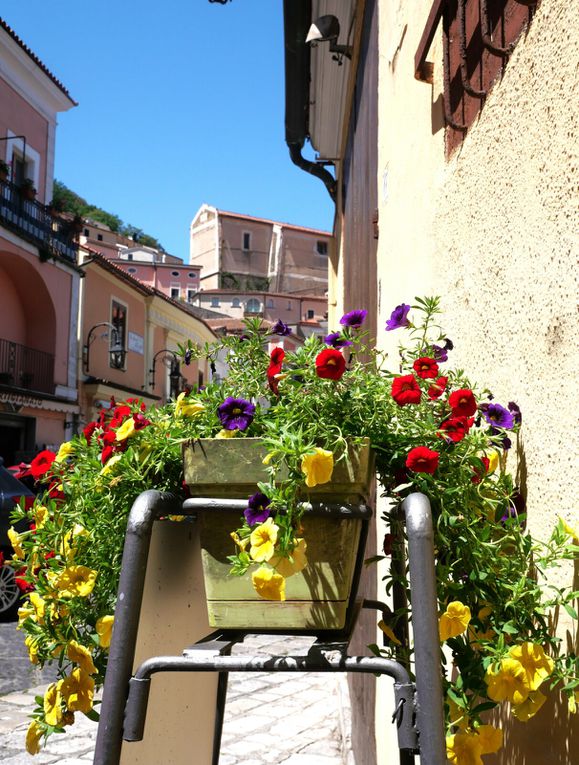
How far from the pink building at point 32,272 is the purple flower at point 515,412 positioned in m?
19.7

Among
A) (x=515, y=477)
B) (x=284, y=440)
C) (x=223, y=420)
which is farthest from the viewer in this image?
(x=515, y=477)

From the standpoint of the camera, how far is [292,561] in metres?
1.10

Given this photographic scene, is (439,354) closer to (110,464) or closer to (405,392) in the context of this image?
(405,392)

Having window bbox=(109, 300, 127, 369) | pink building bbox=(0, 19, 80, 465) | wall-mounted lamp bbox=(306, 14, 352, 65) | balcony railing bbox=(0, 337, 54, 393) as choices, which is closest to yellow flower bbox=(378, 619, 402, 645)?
wall-mounted lamp bbox=(306, 14, 352, 65)

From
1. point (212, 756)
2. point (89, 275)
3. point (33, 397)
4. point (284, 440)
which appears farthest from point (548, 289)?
point (89, 275)

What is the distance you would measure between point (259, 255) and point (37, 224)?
40.7 m

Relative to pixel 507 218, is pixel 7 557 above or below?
below

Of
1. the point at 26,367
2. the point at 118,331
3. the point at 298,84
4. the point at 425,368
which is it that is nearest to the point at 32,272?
the point at 26,367

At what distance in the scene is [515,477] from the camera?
1414 millimetres

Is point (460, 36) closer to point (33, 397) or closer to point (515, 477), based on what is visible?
point (515, 477)

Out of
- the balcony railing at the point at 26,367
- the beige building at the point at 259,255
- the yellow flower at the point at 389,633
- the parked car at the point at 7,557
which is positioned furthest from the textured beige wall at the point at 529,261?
the beige building at the point at 259,255

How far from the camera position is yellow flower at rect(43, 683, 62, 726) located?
1333 mm

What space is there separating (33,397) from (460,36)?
68.0 ft

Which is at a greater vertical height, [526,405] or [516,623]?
[526,405]
